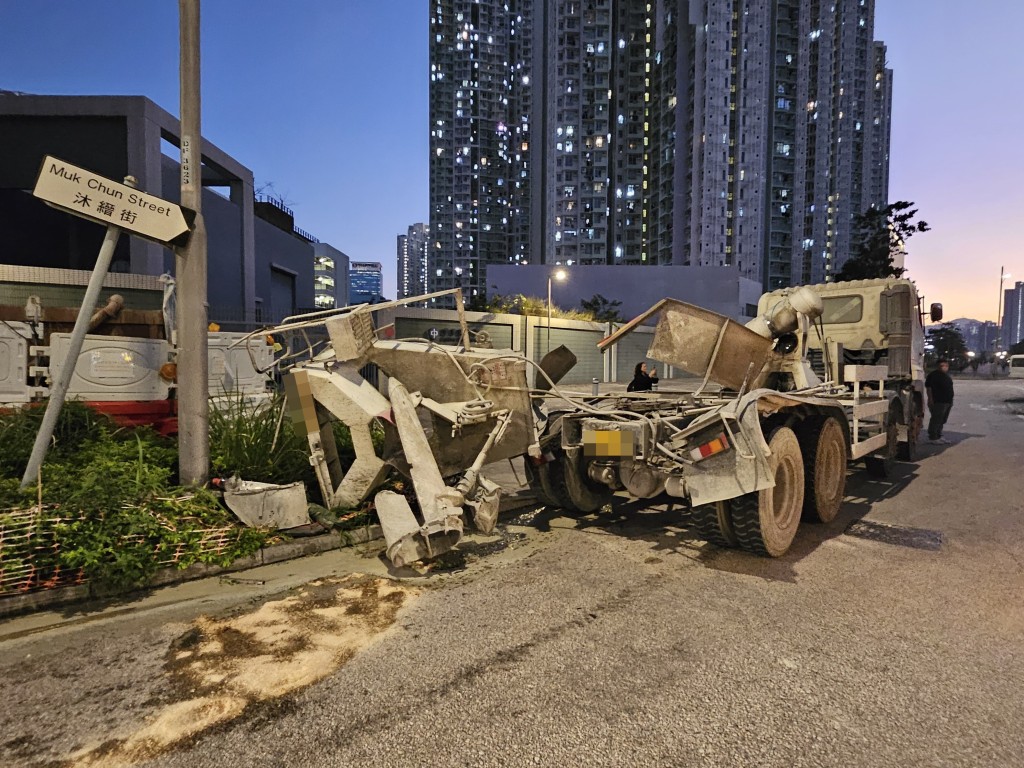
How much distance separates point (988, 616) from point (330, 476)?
4.93m

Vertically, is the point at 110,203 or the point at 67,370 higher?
the point at 110,203

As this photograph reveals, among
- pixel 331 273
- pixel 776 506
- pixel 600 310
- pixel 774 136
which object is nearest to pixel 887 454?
pixel 776 506

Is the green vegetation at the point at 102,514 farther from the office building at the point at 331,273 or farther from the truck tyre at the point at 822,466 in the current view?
the office building at the point at 331,273

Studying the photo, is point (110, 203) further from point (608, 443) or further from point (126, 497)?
point (608, 443)

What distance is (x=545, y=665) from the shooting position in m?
2.87

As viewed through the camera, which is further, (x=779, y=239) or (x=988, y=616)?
(x=779, y=239)

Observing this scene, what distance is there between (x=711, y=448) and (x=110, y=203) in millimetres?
4955

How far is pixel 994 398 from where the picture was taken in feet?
78.0

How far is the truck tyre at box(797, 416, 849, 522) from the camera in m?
5.27

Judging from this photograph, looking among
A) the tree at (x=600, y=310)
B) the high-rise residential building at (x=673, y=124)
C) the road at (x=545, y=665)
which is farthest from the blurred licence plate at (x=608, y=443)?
the high-rise residential building at (x=673, y=124)

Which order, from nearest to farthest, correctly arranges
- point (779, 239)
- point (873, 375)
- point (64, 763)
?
point (64, 763) < point (873, 375) < point (779, 239)

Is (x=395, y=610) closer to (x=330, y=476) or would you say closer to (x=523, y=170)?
(x=330, y=476)

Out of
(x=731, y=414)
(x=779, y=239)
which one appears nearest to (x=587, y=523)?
(x=731, y=414)

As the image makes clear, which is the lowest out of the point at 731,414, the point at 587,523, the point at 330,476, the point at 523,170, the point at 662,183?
the point at 587,523
